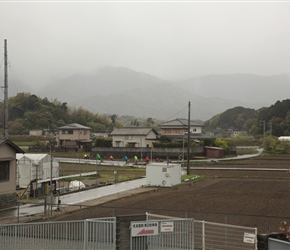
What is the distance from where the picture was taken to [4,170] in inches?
934

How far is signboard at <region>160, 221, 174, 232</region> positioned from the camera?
1043cm

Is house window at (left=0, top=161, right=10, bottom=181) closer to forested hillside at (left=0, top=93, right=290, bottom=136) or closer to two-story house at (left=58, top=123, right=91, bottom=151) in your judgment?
two-story house at (left=58, top=123, right=91, bottom=151)

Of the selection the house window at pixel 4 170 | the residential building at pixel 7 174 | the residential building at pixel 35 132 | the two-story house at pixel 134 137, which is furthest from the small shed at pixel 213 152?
the residential building at pixel 35 132

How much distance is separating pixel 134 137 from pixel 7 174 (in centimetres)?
4710

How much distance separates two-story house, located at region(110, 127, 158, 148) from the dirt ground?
36.5 m

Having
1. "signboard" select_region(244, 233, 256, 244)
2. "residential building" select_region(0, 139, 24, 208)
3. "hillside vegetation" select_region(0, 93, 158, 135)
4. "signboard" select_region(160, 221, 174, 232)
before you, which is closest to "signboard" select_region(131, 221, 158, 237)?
"signboard" select_region(160, 221, 174, 232)

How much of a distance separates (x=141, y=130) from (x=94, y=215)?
5191 centimetres

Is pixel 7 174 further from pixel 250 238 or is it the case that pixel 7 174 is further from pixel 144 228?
pixel 250 238

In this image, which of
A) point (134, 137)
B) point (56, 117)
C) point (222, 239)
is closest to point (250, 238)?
point (222, 239)

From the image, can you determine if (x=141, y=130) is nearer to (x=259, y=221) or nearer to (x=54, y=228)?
(x=259, y=221)

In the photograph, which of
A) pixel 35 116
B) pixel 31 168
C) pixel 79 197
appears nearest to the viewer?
pixel 79 197

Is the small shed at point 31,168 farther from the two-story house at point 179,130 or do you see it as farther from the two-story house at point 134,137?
the two-story house at point 179,130

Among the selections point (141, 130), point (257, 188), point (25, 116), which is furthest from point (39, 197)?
point (25, 116)

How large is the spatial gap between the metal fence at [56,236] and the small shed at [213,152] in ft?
184
